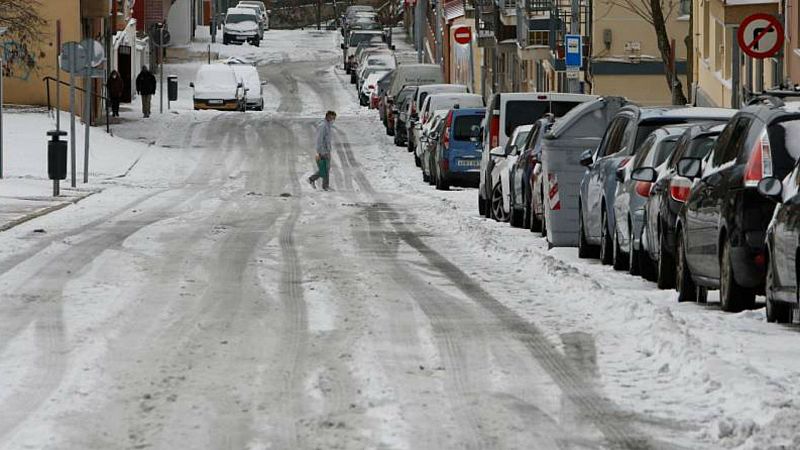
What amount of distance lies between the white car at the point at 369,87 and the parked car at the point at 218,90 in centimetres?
502

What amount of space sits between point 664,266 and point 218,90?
53.2 metres

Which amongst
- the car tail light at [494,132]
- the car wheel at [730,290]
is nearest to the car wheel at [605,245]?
the car wheel at [730,290]

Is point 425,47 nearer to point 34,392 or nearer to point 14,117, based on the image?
point 14,117

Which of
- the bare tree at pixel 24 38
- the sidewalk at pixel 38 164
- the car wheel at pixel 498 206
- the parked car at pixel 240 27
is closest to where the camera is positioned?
the car wheel at pixel 498 206

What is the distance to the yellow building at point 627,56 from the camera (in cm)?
5053

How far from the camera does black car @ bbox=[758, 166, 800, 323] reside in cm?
1234

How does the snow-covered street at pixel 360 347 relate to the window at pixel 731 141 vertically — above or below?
below

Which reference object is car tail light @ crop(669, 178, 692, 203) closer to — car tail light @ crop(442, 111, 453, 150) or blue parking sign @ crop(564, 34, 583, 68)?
car tail light @ crop(442, 111, 453, 150)

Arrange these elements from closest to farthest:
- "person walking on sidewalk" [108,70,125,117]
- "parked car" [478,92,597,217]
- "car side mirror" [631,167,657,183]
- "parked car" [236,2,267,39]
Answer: "car side mirror" [631,167,657,183], "parked car" [478,92,597,217], "person walking on sidewalk" [108,70,125,117], "parked car" [236,2,267,39]

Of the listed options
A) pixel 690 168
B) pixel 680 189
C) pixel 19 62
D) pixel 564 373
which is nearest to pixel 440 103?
pixel 19 62

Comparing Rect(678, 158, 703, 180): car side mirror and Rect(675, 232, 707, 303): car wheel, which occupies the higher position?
Rect(678, 158, 703, 180): car side mirror

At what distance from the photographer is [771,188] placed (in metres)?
12.7

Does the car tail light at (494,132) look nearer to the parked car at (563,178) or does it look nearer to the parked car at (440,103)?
the parked car at (563,178)

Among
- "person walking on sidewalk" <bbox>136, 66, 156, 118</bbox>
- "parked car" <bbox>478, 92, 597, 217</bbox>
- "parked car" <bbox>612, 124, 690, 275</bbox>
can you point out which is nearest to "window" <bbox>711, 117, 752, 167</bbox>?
"parked car" <bbox>612, 124, 690, 275</bbox>
